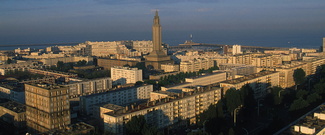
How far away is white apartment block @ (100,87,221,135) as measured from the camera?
363 inches

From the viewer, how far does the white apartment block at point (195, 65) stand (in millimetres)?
22016

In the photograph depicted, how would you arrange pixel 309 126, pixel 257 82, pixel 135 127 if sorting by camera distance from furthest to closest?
1. pixel 257 82
2. pixel 135 127
3. pixel 309 126

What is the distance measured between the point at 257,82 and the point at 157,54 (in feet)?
38.3

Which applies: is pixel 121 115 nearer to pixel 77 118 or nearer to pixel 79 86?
pixel 77 118

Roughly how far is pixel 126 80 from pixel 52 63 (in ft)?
38.7

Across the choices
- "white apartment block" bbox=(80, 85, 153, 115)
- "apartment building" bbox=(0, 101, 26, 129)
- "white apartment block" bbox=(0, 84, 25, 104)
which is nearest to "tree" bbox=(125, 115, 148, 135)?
"apartment building" bbox=(0, 101, 26, 129)

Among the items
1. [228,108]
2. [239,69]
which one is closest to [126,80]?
[239,69]

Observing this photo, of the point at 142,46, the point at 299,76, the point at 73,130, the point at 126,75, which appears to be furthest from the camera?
the point at 142,46

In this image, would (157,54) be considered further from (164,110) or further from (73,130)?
(73,130)

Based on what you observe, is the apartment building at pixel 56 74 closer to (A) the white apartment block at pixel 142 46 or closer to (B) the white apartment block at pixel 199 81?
(B) the white apartment block at pixel 199 81

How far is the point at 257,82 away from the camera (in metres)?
15.1

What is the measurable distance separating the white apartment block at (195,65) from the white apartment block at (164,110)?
31.0 feet

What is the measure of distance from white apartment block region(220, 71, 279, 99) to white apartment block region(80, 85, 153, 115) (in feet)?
12.2

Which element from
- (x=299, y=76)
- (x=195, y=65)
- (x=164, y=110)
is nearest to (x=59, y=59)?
(x=195, y=65)
